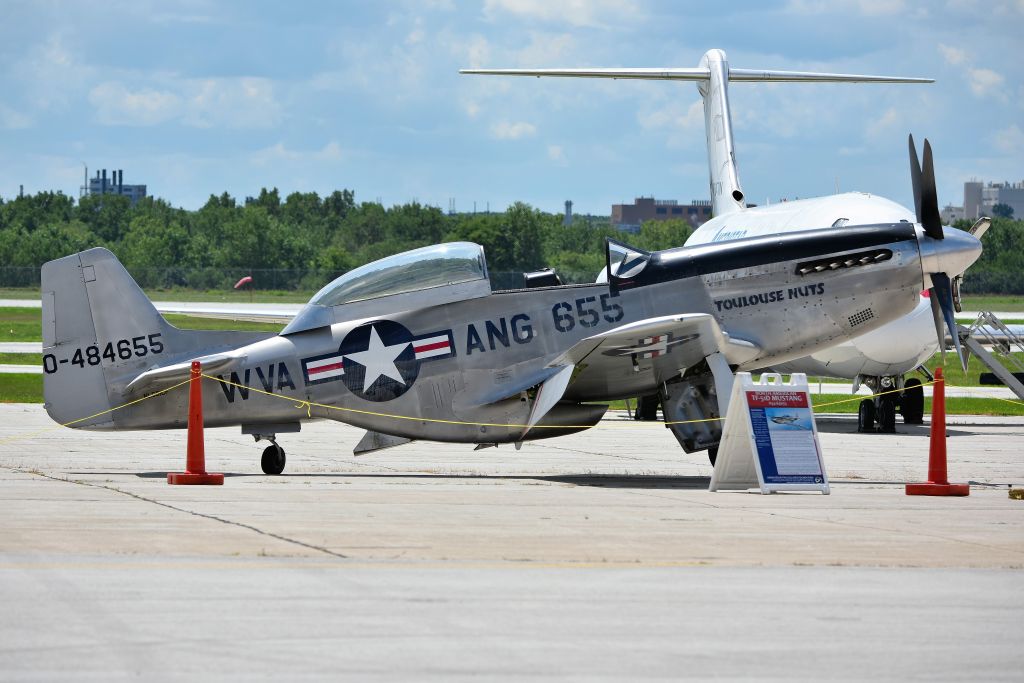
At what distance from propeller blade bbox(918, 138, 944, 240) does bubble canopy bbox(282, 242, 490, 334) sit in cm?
480

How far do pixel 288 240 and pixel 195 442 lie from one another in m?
113

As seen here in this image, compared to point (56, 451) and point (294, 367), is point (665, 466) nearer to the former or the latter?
point (294, 367)

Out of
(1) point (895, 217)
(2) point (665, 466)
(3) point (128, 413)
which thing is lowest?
(2) point (665, 466)

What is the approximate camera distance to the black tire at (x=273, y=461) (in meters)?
16.0

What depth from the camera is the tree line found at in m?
105

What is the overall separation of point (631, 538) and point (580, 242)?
133m

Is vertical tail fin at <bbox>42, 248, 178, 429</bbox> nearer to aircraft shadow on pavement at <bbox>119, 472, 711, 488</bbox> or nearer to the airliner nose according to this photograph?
aircraft shadow on pavement at <bbox>119, 472, 711, 488</bbox>

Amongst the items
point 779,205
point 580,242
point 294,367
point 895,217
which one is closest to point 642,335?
point 294,367

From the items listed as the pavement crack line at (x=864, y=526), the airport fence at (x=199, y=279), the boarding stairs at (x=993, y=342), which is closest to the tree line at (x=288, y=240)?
the airport fence at (x=199, y=279)

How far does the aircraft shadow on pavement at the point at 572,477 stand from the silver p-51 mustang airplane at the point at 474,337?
410mm

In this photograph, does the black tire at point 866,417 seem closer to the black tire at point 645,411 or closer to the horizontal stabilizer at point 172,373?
the black tire at point 645,411

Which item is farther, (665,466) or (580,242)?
(580,242)

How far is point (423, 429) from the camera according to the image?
15.9 m

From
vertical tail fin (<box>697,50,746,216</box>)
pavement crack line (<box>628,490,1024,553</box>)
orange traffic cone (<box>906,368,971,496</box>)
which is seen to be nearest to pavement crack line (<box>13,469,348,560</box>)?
pavement crack line (<box>628,490,1024,553</box>)
